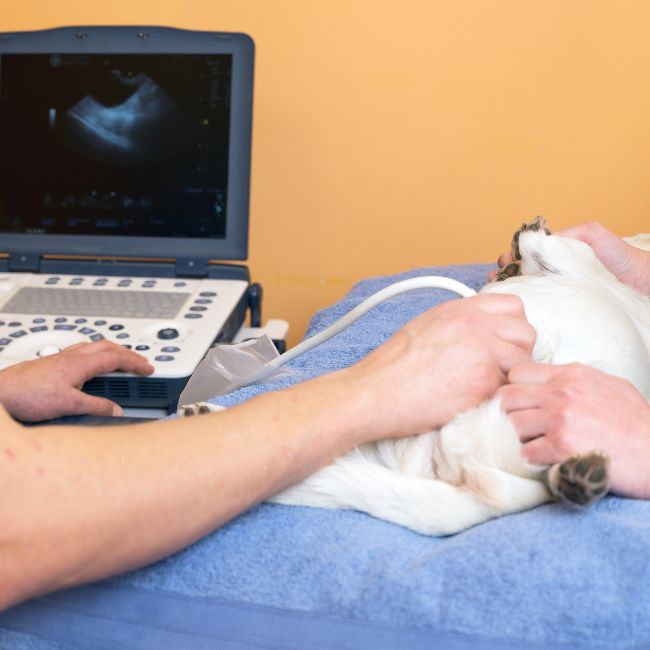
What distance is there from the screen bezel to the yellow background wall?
37 centimetres

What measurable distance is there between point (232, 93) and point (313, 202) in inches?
17.3

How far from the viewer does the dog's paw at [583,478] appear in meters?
0.54

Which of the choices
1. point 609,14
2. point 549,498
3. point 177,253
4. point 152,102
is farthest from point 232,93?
point 549,498

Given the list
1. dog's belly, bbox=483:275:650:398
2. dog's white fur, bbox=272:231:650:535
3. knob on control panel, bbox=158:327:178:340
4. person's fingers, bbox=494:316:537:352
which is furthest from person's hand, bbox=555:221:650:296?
knob on control panel, bbox=158:327:178:340

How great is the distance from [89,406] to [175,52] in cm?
60

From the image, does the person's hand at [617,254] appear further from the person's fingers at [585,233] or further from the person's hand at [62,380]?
the person's hand at [62,380]

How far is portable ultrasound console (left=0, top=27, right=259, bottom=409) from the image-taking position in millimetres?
1227

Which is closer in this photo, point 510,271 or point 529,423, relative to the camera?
point 529,423

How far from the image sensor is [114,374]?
3.14 ft

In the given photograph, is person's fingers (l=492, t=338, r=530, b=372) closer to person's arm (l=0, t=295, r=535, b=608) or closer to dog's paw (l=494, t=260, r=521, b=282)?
person's arm (l=0, t=295, r=535, b=608)

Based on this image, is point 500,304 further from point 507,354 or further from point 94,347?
point 94,347

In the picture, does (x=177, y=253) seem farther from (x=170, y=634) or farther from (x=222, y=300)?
(x=170, y=634)

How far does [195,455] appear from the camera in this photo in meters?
0.51

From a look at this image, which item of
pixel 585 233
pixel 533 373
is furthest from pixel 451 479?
pixel 585 233
